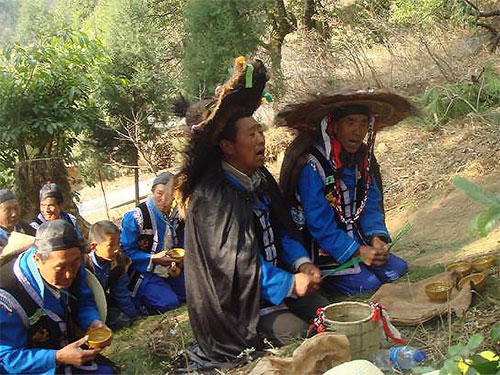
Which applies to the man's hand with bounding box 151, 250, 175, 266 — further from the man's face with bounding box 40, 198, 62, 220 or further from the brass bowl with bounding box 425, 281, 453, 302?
the brass bowl with bounding box 425, 281, 453, 302

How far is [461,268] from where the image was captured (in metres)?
4.21

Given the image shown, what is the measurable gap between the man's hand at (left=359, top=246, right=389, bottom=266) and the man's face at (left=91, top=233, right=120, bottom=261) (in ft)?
6.39

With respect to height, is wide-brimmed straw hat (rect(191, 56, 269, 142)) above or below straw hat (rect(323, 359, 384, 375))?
above

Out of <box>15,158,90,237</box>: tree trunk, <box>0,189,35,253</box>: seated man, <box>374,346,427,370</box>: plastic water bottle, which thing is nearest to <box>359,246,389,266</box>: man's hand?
<box>374,346,427,370</box>: plastic water bottle

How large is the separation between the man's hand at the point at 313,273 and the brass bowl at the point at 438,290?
72 cm

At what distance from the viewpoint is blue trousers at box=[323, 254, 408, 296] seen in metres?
4.64

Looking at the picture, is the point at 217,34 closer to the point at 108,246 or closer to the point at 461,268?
the point at 108,246

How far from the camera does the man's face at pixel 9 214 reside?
208 inches

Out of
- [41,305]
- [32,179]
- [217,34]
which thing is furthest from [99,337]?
[217,34]

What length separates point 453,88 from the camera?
942cm

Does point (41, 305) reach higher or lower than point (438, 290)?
higher

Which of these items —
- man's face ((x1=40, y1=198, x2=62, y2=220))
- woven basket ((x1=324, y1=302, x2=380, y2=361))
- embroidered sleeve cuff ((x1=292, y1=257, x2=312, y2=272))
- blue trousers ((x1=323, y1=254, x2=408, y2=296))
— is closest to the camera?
woven basket ((x1=324, y1=302, x2=380, y2=361))

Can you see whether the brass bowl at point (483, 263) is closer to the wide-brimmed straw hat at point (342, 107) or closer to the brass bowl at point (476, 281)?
the brass bowl at point (476, 281)

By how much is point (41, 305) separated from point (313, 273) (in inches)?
66.9
